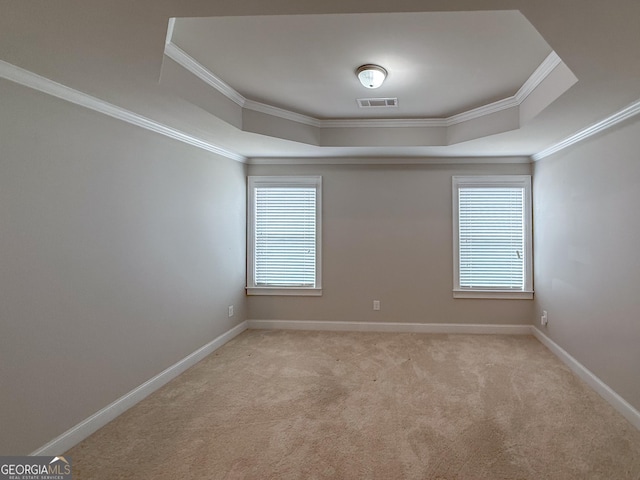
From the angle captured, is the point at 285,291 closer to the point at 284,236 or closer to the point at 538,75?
the point at 284,236

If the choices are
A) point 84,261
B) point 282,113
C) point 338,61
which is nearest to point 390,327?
point 282,113

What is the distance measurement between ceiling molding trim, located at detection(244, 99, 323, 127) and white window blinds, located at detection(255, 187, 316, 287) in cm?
112

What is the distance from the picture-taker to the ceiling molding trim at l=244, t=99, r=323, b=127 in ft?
10.4

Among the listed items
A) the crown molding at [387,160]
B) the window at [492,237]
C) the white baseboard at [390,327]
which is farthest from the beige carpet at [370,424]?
the crown molding at [387,160]

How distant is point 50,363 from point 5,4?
6.38 feet

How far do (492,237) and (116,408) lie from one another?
4542 millimetres

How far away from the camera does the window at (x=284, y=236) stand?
15.3 feet

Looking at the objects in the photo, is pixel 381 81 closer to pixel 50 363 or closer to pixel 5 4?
pixel 5 4

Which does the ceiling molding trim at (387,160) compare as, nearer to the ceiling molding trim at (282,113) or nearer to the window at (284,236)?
the window at (284,236)

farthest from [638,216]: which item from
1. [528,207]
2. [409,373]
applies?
[409,373]

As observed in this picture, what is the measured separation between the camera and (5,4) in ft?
4.38

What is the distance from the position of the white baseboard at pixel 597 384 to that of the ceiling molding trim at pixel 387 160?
228 centimetres

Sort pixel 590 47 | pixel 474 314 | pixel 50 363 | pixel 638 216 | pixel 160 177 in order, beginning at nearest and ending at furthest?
pixel 590 47 < pixel 50 363 < pixel 638 216 < pixel 160 177 < pixel 474 314

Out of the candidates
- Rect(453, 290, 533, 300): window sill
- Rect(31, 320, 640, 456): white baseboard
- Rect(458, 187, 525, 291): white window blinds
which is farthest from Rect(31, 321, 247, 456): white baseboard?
Rect(458, 187, 525, 291): white window blinds
